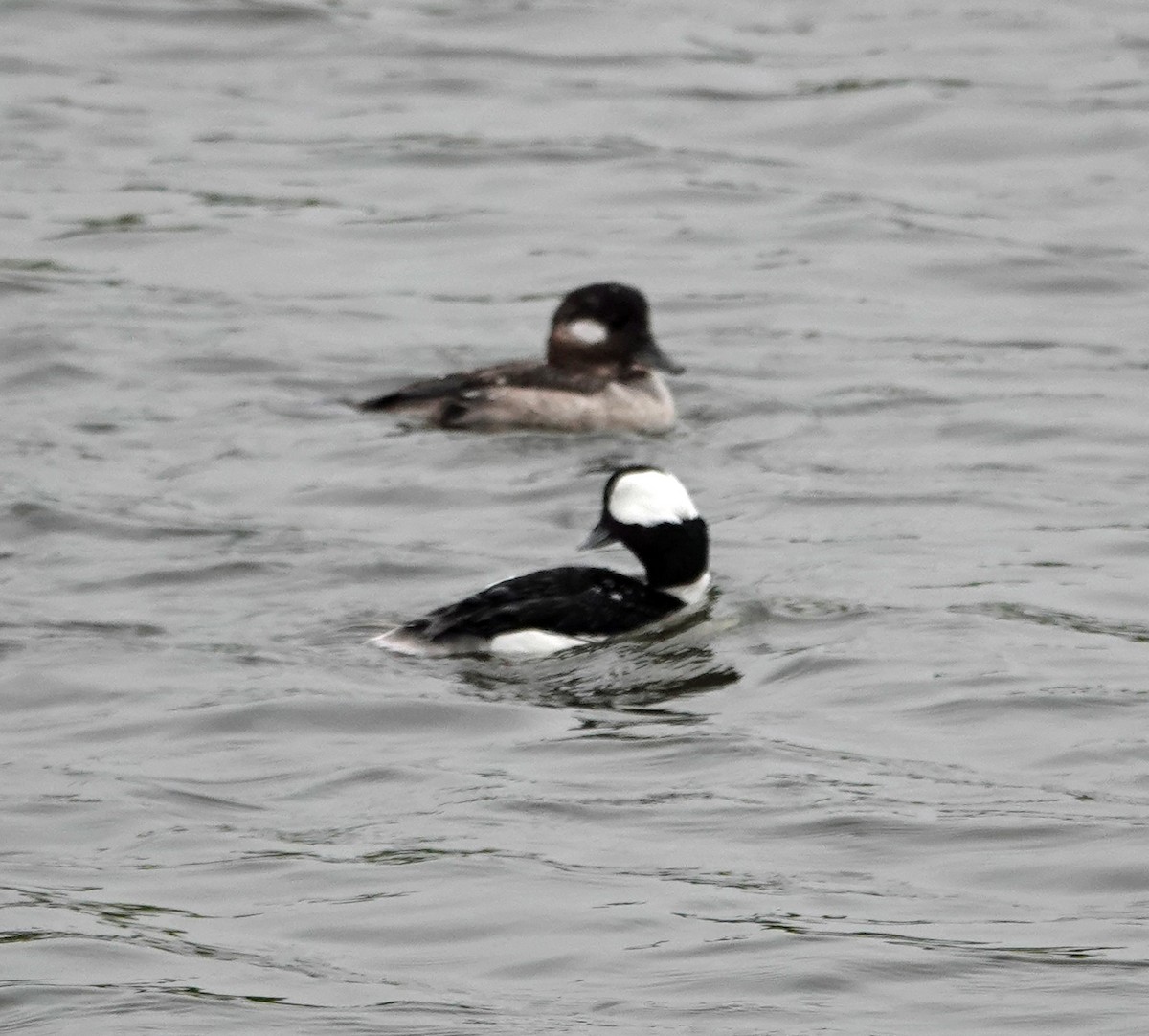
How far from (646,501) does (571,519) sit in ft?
6.20

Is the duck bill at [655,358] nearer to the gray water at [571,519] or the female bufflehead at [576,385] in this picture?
the female bufflehead at [576,385]

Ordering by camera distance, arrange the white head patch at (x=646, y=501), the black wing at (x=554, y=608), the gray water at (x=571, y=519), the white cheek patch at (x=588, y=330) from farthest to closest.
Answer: the white cheek patch at (x=588, y=330) → the white head patch at (x=646, y=501) → the black wing at (x=554, y=608) → the gray water at (x=571, y=519)

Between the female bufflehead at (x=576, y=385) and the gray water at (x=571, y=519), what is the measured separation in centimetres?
24

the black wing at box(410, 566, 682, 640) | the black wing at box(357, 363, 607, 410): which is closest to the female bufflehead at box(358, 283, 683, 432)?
the black wing at box(357, 363, 607, 410)

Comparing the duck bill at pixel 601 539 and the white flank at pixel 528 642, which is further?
the duck bill at pixel 601 539

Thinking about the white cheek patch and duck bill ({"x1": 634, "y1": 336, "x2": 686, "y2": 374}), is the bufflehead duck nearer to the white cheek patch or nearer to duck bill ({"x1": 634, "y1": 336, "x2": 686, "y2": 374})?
duck bill ({"x1": 634, "y1": 336, "x2": 686, "y2": 374})

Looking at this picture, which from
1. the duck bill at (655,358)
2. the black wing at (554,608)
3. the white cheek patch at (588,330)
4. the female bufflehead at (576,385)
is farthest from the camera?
the white cheek patch at (588,330)

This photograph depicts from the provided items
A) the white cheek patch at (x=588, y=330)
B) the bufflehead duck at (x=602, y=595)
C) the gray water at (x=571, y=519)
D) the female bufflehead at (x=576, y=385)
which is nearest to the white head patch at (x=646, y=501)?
the bufflehead duck at (x=602, y=595)

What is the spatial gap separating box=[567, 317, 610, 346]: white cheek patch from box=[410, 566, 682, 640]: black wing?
429 cm

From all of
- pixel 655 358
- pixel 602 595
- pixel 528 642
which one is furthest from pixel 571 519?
pixel 528 642

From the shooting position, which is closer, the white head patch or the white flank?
the white flank

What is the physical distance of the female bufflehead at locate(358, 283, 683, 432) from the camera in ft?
45.1

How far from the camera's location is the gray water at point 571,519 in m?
7.07

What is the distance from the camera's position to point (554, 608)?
9898mm
